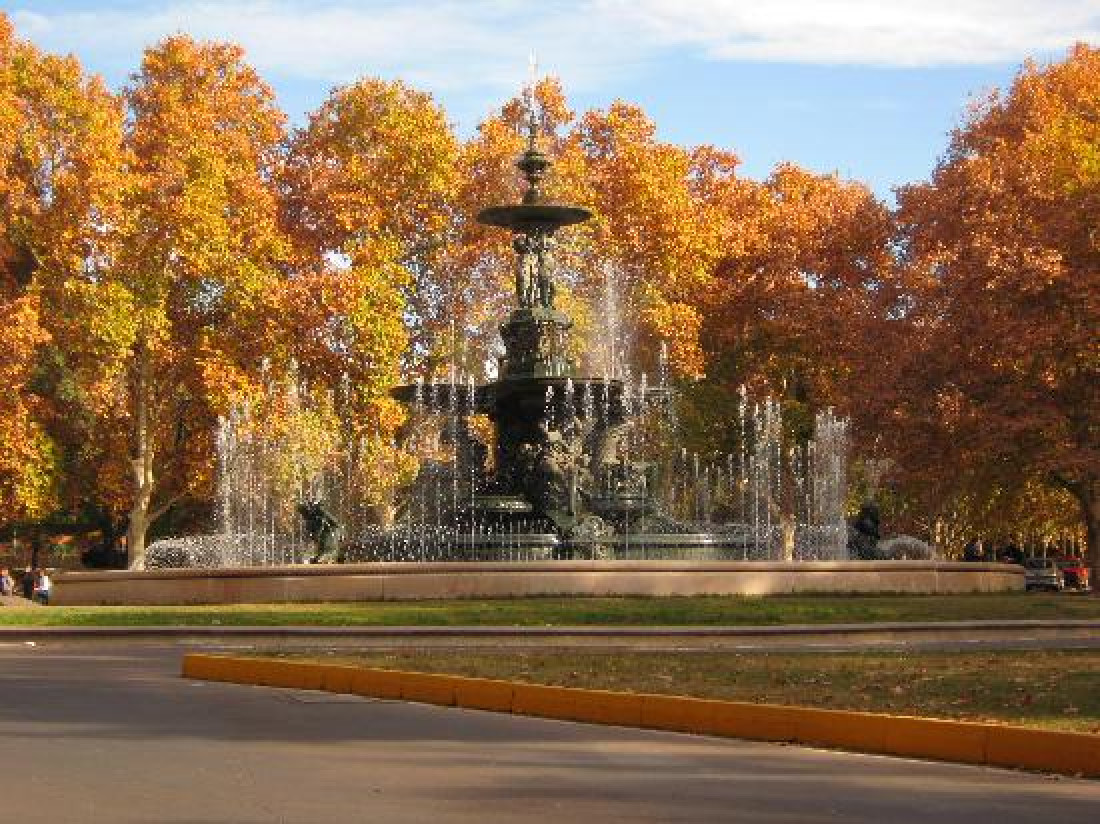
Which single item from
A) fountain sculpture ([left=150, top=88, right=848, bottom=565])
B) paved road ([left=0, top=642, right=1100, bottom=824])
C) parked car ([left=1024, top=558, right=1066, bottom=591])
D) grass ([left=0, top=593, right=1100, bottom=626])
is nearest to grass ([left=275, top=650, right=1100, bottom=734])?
paved road ([left=0, top=642, right=1100, bottom=824])

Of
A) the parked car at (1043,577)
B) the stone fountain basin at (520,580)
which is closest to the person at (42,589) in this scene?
the stone fountain basin at (520,580)

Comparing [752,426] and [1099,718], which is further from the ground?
[752,426]

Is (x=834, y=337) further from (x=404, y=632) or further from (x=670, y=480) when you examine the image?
(x=404, y=632)

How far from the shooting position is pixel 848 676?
17.0 meters

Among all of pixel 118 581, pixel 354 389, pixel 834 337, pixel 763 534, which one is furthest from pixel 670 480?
pixel 118 581

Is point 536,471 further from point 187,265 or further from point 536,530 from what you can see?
point 187,265

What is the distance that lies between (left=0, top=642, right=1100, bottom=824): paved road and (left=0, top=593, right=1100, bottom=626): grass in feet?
30.4

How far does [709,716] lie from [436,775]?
3.32m

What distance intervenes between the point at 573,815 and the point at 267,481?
4610 cm

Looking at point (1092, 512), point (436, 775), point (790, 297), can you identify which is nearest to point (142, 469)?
point (790, 297)

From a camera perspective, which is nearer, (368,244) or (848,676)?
(848,676)

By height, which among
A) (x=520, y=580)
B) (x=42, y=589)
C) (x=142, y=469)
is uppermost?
(x=142, y=469)

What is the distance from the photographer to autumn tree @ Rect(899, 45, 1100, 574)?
43781 mm

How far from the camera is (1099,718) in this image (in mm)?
13047
